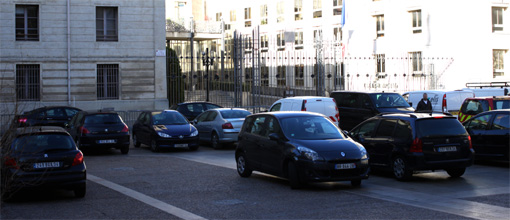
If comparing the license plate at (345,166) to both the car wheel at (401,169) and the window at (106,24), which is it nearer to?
the car wheel at (401,169)

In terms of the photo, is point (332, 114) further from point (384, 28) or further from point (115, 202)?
point (384, 28)

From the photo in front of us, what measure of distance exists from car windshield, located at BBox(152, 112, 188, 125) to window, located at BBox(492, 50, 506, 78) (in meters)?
26.8

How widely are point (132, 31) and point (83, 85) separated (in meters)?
3.79

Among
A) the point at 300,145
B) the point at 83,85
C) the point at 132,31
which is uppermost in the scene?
the point at 132,31

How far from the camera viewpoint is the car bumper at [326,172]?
12.0m

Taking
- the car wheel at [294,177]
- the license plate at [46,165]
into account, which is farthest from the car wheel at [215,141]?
the license plate at [46,165]

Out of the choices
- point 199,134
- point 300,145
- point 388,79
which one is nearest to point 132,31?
point 199,134

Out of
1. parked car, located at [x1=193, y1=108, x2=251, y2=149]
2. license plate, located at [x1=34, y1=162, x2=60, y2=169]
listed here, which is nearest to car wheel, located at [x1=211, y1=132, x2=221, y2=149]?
parked car, located at [x1=193, y1=108, x2=251, y2=149]

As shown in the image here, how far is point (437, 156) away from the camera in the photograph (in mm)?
13461

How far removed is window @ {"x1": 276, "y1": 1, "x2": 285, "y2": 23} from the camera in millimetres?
57250

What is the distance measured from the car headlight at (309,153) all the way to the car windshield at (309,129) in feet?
1.74

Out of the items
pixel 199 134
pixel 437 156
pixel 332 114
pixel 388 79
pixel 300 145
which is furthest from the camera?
pixel 388 79

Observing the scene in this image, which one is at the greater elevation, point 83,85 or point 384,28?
point 384,28

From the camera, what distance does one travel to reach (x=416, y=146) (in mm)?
13359
